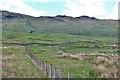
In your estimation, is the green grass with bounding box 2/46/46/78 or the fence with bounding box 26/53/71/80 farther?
the green grass with bounding box 2/46/46/78

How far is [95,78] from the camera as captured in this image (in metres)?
20.6

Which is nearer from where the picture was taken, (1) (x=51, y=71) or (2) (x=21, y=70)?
(1) (x=51, y=71)

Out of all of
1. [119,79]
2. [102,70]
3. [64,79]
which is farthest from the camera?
[102,70]

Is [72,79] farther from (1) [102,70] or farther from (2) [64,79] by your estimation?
(1) [102,70]

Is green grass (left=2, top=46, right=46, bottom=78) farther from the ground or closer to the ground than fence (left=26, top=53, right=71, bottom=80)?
closer to the ground

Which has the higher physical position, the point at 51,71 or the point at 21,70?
the point at 51,71

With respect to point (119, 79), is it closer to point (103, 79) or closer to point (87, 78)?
point (103, 79)

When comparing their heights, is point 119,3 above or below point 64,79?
above

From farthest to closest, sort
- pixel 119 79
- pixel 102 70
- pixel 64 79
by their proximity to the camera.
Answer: pixel 102 70 < pixel 64 79 < pixel 119 79

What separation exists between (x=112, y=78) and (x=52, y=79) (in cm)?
308

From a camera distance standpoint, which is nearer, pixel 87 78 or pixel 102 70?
pixel 87 78

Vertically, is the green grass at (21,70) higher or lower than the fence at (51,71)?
lower

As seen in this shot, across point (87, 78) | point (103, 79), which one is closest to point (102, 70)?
point (87, 78)

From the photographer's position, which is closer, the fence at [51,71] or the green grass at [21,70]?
the fence at [51,71]
